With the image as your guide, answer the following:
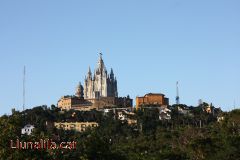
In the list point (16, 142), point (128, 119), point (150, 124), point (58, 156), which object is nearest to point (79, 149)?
point (58, 156)

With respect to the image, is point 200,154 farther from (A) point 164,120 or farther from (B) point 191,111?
(B) point 191,111

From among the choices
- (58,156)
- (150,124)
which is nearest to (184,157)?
(58,156)

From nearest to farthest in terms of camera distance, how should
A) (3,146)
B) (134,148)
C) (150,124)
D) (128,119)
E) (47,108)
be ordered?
(3,146) → (134,148) → (150,124) → (128,119) → (47,108)

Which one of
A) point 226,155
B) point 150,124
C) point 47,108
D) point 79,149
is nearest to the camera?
point 79,149

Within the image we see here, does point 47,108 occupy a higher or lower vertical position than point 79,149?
higher

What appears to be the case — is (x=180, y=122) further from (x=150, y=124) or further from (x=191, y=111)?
(x=191, y=111)

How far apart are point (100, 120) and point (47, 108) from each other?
26472 mm

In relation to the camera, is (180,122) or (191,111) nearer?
(180,122)

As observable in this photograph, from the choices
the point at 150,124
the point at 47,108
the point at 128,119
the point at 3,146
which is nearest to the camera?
the point at 3,146

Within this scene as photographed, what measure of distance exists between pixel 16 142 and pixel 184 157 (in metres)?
29.8

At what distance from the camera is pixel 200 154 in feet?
217

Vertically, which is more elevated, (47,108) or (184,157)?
(47,108)

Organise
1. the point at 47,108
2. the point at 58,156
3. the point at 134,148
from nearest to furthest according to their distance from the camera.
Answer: the point at 58,156
the point at 134,148
the point at 47,108

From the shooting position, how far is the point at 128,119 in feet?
547
